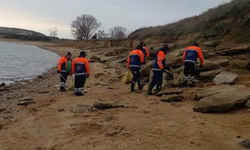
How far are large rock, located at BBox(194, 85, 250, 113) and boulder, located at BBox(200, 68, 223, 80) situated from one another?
346 cm

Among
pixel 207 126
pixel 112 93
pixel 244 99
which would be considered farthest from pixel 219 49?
pixel 207 126

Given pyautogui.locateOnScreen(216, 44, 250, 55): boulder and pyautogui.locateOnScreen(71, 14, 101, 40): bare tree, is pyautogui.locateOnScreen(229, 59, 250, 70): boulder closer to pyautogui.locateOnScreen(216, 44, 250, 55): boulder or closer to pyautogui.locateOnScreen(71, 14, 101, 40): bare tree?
pyautogui.locateOnScreen(216, 44, 250, 55): boulder

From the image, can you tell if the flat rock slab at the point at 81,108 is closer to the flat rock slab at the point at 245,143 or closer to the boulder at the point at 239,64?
the flat rock slab at the point at 245,143

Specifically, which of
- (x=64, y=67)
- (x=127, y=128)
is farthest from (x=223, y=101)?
(x=64, y=67)

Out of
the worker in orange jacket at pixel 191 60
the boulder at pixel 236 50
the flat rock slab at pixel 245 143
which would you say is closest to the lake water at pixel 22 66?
the worker in orange jacket at pixel 191 60

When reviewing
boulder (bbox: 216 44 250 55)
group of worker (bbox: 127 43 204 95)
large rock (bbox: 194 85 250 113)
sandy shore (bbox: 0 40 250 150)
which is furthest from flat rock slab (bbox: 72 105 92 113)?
boulder (bbox: 216 44 250 55)

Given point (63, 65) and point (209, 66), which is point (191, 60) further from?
point (63, 65)

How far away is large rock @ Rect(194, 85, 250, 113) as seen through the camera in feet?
24.6

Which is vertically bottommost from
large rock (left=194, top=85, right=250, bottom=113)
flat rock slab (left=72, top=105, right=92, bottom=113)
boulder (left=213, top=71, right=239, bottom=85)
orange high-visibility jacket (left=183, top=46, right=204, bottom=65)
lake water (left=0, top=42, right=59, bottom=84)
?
lake water (left=0, top=42, right=59, bottom=84)

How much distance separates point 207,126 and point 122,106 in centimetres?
303

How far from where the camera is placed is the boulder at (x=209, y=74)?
1141cm

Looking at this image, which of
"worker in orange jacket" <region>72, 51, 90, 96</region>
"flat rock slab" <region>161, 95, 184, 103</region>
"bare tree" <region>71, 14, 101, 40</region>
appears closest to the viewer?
"flat rock slab" <region>161, 95, 184, 103</region>

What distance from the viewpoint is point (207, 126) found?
651 cm

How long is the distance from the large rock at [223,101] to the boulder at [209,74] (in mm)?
3457
